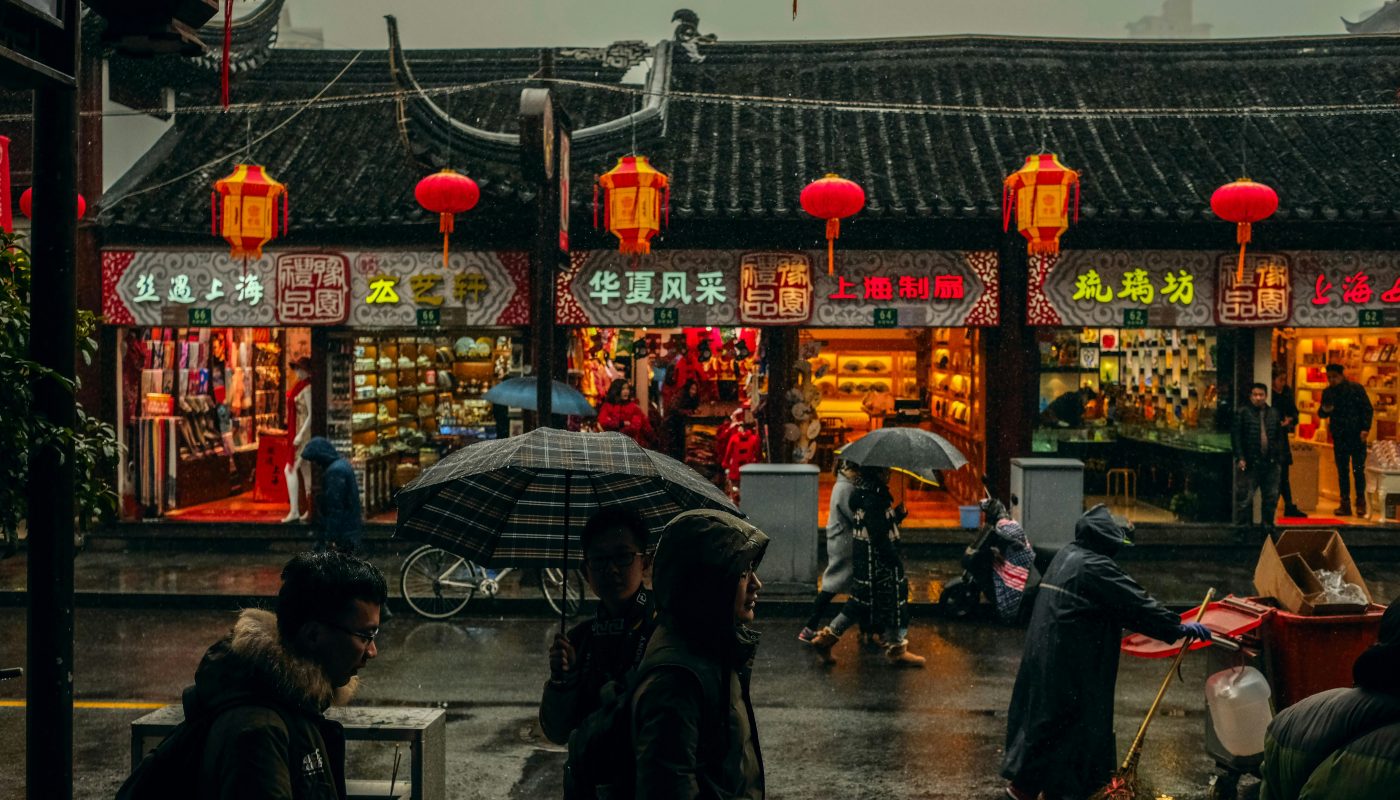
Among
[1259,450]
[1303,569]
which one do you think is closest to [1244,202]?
[1259,450]

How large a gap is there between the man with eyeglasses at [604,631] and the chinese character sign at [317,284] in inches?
443

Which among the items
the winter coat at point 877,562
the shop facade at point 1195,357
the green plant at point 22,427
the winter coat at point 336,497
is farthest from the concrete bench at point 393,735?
the shop facade at point 1195,357

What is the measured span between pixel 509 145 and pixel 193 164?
4.68 metres

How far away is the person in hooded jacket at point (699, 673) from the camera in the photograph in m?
3.00

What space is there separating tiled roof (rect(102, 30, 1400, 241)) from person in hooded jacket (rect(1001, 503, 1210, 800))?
26.9 ft

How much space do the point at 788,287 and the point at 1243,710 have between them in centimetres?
888

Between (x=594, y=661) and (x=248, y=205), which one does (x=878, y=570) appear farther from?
(x=248, y=205)

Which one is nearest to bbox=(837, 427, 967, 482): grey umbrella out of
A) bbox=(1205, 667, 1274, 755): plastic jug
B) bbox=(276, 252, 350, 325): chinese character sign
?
bbox=(1205, 667, 1274, 755): plastic jug

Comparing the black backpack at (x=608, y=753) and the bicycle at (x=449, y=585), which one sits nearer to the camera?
the black backpack at (x=608, y=753)

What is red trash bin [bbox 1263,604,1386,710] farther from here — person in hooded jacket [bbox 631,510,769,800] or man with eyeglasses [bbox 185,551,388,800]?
man with eyeglasses [bbox 185,551,388,800]

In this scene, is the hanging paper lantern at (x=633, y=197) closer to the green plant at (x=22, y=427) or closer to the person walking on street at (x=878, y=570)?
the person walking on street at (x=878, y=570)

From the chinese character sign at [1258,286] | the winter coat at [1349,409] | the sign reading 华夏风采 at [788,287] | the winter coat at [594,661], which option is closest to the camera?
the winter coat at [594,661]

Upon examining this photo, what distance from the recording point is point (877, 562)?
9.75 m

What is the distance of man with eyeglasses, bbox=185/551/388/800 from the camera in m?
2.69
